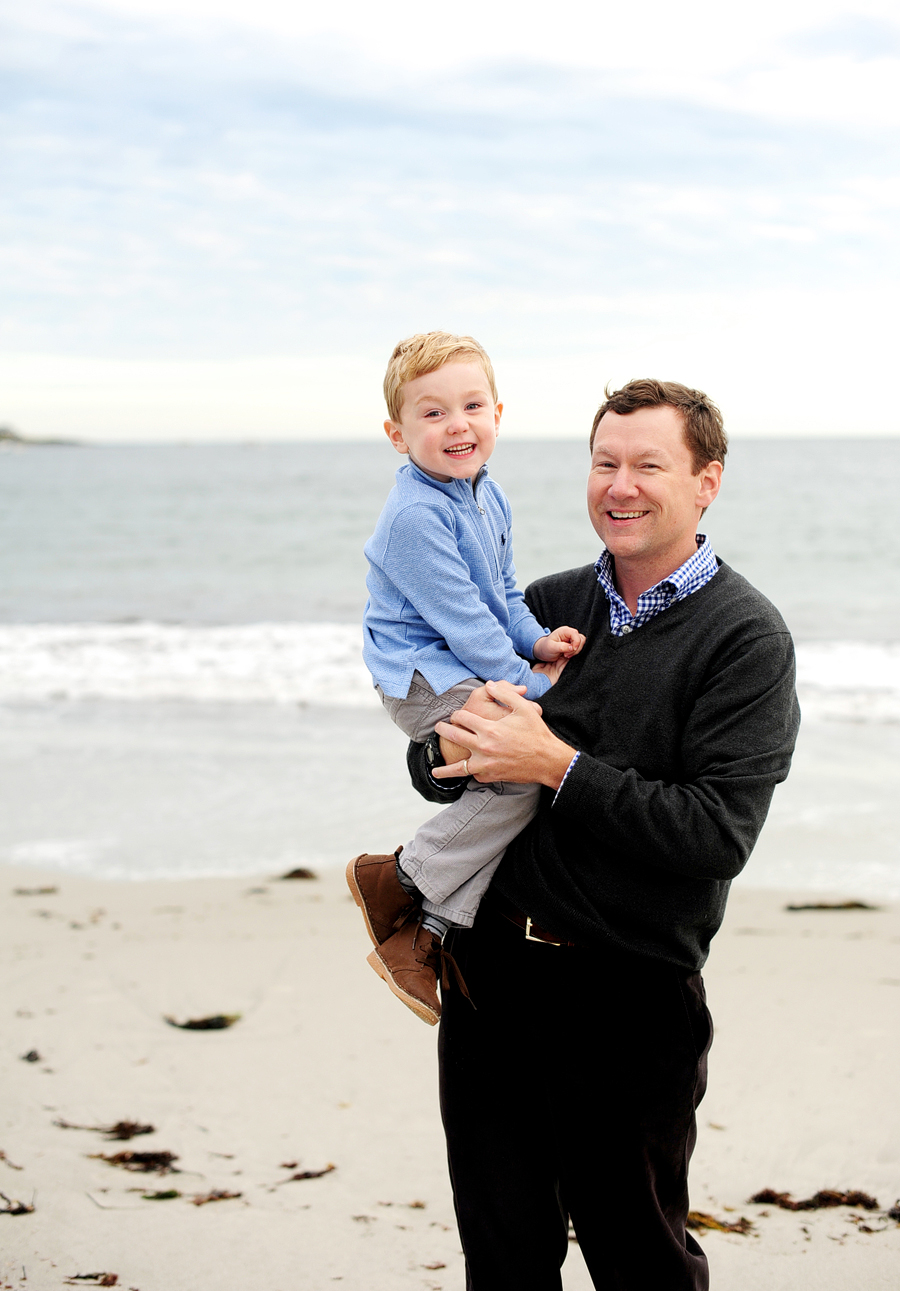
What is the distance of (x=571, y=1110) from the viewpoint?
84.1 inches

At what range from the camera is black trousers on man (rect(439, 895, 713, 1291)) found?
210 centimetres

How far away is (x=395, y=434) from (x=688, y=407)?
0.74 metres

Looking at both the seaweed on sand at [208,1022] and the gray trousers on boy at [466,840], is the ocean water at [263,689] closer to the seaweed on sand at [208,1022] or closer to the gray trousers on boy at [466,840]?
the seaweed on sand at [208,1022]

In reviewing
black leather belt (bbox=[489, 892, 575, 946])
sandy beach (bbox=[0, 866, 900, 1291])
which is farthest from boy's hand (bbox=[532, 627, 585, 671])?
sandy beach (bbox=[0, 866, 900, 1291])

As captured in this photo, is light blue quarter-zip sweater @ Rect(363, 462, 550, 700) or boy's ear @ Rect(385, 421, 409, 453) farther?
boy's ear @ Rect(385, 421, 409, 453)

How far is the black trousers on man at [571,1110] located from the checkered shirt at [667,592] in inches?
26.4

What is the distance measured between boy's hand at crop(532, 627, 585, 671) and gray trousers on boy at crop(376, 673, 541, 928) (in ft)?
0.56

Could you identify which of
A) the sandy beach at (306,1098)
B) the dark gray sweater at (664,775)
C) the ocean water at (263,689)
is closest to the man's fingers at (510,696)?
the dark gray sweater at (664,775)

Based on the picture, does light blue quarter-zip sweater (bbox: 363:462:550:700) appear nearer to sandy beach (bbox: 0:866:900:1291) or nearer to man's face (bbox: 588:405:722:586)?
man's face (bbox: 588:405:722:586)

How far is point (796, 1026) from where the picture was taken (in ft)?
14.2

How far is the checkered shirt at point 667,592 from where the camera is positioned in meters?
2.11

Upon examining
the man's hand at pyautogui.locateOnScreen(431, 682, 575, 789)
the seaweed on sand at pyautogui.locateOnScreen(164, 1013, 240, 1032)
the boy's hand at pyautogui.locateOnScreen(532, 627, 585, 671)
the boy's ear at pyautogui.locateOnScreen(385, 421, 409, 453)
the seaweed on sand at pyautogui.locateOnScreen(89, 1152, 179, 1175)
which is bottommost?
the seaweed on sand at pyautogui.locateOnScreen(89, 1152, 179, 1175)

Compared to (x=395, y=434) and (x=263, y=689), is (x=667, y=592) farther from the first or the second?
(x=263, y=689)

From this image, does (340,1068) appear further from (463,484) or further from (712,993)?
(463,484)
